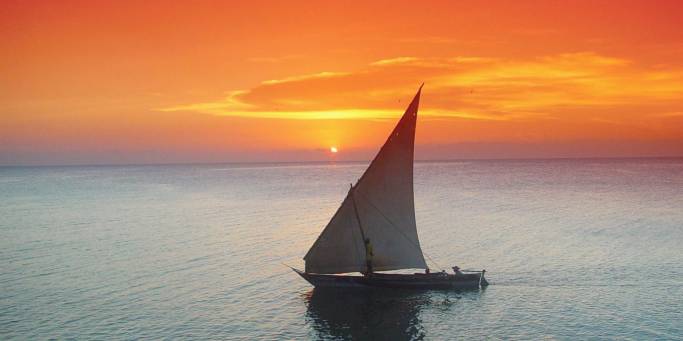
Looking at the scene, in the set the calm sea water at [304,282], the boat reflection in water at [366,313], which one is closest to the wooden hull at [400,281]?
the boat reflection in water at [366,313]

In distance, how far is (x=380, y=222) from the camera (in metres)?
49.2

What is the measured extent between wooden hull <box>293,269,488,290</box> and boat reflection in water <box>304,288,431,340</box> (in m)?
0.57

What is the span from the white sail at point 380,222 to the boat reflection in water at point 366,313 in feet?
7.56

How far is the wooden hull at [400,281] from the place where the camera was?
161 ft

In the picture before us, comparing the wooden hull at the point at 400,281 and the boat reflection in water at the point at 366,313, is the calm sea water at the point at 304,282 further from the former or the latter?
the wooden hull at the point at 400,281

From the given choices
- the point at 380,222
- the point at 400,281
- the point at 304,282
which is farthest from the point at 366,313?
the point at 304,282

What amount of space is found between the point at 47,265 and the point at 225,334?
34.2 meters

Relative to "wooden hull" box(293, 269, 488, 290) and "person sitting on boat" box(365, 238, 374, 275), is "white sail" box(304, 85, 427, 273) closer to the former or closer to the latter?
"person sitting on boat" box(365, 238, 374, 275)

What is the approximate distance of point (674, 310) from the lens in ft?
145

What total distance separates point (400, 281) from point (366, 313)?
6079 millimetres

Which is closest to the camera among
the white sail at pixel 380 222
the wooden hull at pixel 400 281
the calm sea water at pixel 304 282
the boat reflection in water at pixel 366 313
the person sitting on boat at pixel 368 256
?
the boat reflection in water at pixel 366 313

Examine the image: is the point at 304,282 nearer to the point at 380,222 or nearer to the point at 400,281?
the point at 400,281

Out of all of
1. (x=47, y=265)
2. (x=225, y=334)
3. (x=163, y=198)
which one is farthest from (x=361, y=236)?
(x=163, y=198)

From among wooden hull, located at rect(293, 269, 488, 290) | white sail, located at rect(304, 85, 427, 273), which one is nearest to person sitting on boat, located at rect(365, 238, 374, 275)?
white sail, located at rect(304, 85, 427, 273)
